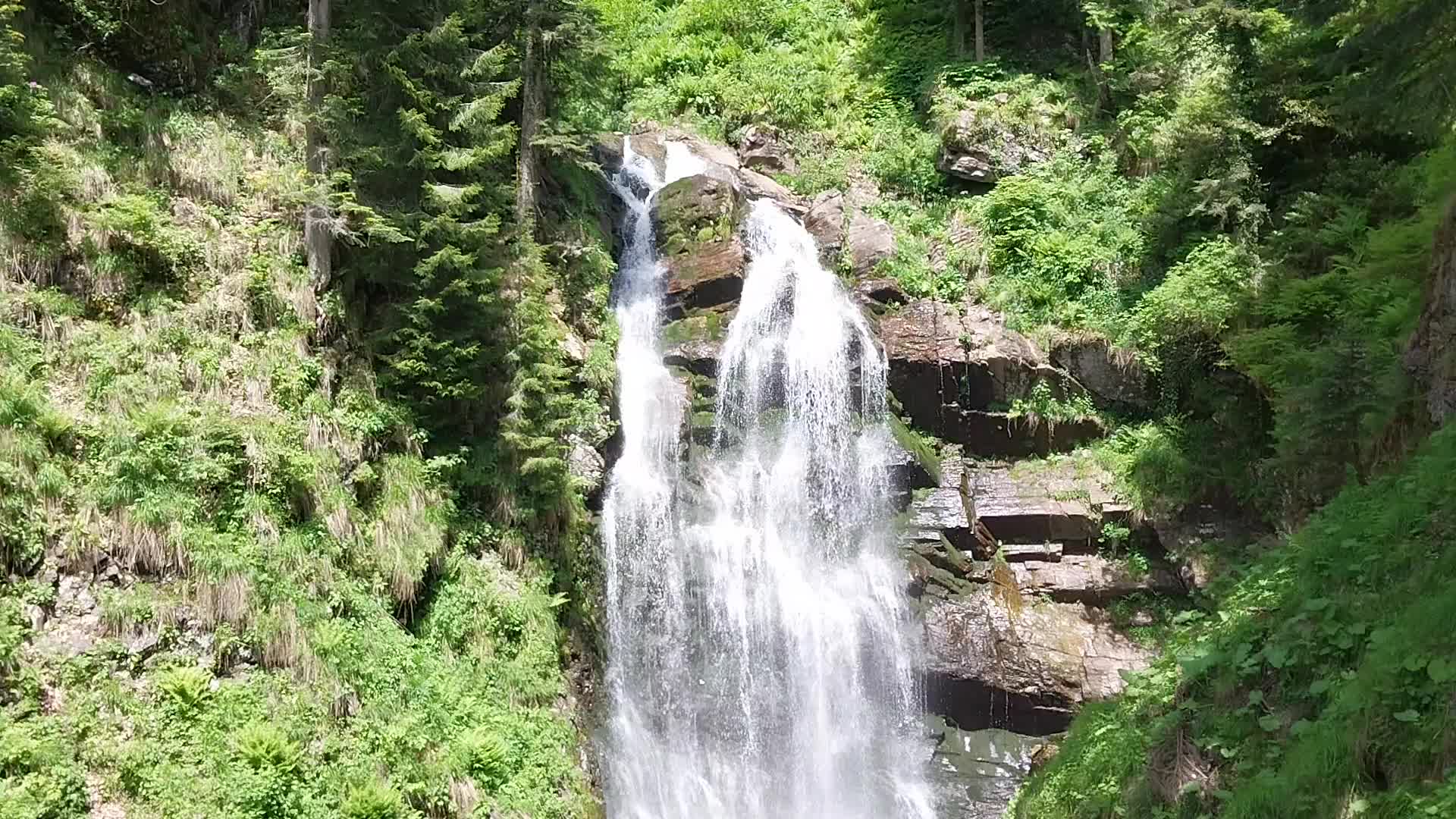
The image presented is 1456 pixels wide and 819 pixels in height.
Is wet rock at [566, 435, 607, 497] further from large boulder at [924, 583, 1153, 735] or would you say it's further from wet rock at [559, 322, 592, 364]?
large boulder at [924, 583, 1153, 735]

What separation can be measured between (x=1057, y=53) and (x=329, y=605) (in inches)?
876

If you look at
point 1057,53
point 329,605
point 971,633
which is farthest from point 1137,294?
point 329,605

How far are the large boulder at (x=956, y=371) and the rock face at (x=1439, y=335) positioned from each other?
8045mm

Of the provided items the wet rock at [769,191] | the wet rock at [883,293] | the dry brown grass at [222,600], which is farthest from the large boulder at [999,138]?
the dry brown grass at [222,600]

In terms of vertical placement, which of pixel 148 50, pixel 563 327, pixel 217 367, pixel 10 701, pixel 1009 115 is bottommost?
pixel 10 701

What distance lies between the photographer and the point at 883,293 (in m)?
17.5

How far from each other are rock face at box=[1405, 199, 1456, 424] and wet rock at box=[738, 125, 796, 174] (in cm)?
1590

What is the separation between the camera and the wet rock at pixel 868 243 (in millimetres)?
18281

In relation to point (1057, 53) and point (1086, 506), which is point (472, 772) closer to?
point (1086, 506)

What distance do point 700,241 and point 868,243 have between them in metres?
3.64

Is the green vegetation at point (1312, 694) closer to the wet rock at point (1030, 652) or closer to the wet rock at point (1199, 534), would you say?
the wet rock at point (1030, 652)

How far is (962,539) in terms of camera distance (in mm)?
14938

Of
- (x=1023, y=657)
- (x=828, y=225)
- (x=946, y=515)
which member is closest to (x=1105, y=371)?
(x=946, y=515)

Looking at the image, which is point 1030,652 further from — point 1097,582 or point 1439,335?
point 1439,335
